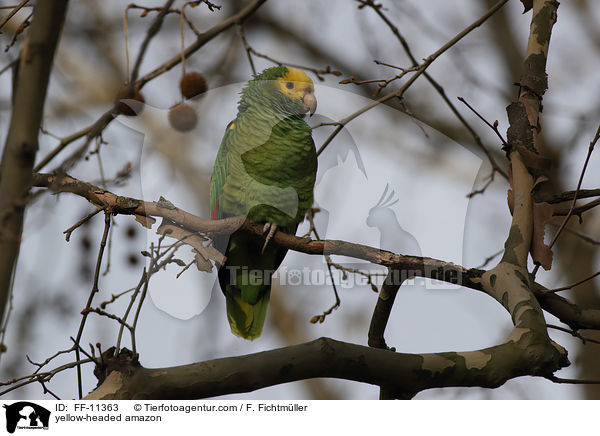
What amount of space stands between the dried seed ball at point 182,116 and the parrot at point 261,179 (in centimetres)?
62

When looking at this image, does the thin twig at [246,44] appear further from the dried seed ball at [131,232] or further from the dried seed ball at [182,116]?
the dried seed ball at [131,232]

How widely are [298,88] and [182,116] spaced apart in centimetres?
99

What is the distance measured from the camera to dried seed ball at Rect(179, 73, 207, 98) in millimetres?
1725

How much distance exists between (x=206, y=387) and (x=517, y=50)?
4.71m

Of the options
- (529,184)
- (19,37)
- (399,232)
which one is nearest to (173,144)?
(19,37)

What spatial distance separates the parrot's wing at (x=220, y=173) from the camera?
7.99 ft

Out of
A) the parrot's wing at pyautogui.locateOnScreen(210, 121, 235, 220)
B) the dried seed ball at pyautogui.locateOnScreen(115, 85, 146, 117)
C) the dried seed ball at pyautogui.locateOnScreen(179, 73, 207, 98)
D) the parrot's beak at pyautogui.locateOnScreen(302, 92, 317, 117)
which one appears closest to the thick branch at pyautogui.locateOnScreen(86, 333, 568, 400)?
the dried seed ball at pyautogui.locateOnScreen(115, 85, 146, 117)

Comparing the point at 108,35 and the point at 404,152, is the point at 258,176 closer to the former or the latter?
the point at 404,152

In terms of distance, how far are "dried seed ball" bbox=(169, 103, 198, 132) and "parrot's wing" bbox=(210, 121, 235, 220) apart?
726 millimetres

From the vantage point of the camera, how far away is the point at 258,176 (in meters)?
2.40

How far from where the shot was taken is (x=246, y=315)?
105 inches

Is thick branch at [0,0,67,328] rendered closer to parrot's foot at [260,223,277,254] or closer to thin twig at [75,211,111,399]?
thin twig at [75,211,111,399]

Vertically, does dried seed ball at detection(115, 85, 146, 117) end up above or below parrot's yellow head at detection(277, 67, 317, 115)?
below

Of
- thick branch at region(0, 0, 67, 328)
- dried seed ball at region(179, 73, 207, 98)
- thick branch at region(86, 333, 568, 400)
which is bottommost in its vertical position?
thick branch at region(86, 333, 568, 400)
